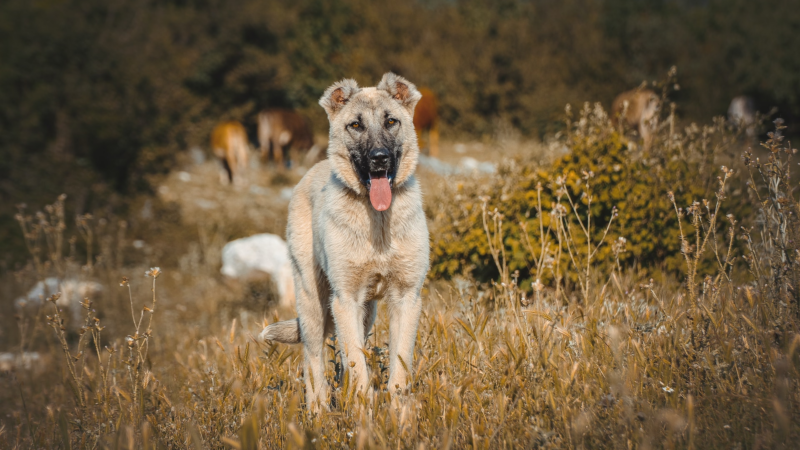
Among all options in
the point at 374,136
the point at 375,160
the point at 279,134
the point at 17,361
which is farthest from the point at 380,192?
the point at 279,134

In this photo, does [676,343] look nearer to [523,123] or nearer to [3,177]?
[3,177]

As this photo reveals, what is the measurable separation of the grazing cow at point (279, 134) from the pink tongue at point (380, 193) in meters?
15.2

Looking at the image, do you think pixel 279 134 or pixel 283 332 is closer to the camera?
pixel 283 332

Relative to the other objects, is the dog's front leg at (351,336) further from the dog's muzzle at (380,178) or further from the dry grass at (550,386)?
the dog's muzzle at (380,178)

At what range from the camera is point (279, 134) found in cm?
1778

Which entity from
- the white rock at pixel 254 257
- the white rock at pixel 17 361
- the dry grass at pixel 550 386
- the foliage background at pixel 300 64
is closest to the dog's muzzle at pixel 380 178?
the dry grass at pixel 550 386

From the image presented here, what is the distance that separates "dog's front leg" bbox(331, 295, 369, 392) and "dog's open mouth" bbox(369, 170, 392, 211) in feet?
2.00

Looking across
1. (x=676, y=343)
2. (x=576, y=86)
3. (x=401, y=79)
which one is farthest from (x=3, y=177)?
(x=576, y=86)

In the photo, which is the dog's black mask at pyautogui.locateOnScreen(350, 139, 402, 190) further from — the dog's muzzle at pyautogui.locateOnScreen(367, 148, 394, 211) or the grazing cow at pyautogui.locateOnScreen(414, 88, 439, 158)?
the grazing cow at pyautogui.locateOnScreen(414, 88, 439, 158)

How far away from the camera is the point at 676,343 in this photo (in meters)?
3.08

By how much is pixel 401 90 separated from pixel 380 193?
2.79 ft

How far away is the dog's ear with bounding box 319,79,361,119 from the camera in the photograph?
11.9ft

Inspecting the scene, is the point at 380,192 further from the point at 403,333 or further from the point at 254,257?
the point at 254,257

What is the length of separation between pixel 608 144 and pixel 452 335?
2467mm
